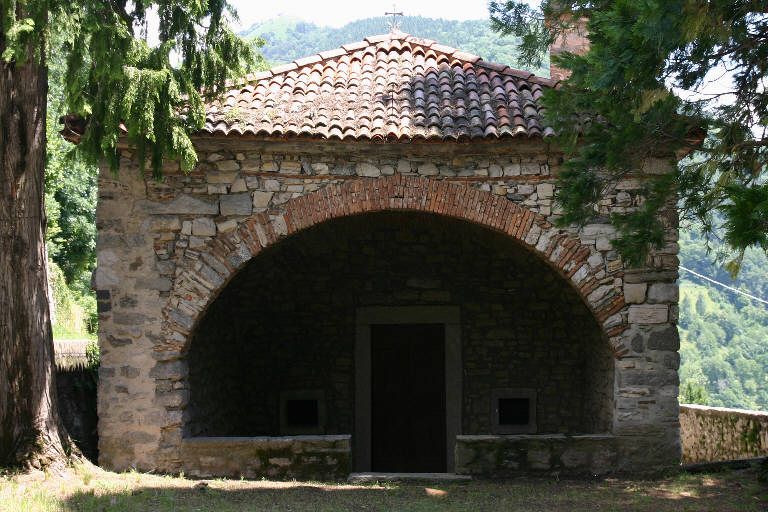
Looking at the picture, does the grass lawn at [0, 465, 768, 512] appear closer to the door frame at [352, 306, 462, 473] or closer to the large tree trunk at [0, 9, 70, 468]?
the large tree trunk at [0, 9, 70, 468]

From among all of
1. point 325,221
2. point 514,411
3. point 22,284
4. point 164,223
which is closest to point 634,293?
point 325,221

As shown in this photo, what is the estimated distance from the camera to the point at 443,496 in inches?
261

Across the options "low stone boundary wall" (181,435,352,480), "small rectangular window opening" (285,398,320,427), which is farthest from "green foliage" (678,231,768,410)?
"low stone boundary wall" (181,435,352,480)

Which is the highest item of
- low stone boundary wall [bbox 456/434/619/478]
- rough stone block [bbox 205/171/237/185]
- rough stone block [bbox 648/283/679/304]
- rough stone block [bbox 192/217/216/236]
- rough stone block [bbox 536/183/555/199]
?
rough stone block [bbox 205/171/237/185]

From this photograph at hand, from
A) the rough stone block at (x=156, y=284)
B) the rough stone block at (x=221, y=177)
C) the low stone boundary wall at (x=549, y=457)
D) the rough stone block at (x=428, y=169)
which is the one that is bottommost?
the low stone boundary wall at (x=549, y=457)

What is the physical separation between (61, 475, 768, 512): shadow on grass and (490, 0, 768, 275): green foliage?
213 centimetres

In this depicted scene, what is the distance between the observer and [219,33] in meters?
6.79

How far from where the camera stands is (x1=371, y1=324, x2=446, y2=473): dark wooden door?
10055 millimetres

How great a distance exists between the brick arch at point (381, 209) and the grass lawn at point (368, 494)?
129 cm

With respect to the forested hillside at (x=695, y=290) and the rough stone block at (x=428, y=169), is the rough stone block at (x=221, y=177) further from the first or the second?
the forested hillside at (x=695, y=290)

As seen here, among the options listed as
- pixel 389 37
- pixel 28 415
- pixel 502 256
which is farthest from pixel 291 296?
pixel 28 415

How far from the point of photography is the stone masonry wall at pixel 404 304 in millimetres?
9945

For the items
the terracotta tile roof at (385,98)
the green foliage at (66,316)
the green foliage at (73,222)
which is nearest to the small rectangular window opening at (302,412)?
the terracotta tile roof at (385,98)

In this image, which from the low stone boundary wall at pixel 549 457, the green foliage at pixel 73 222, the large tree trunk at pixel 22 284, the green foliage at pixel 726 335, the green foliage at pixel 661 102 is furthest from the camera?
the green foliage at pixel 726 335
